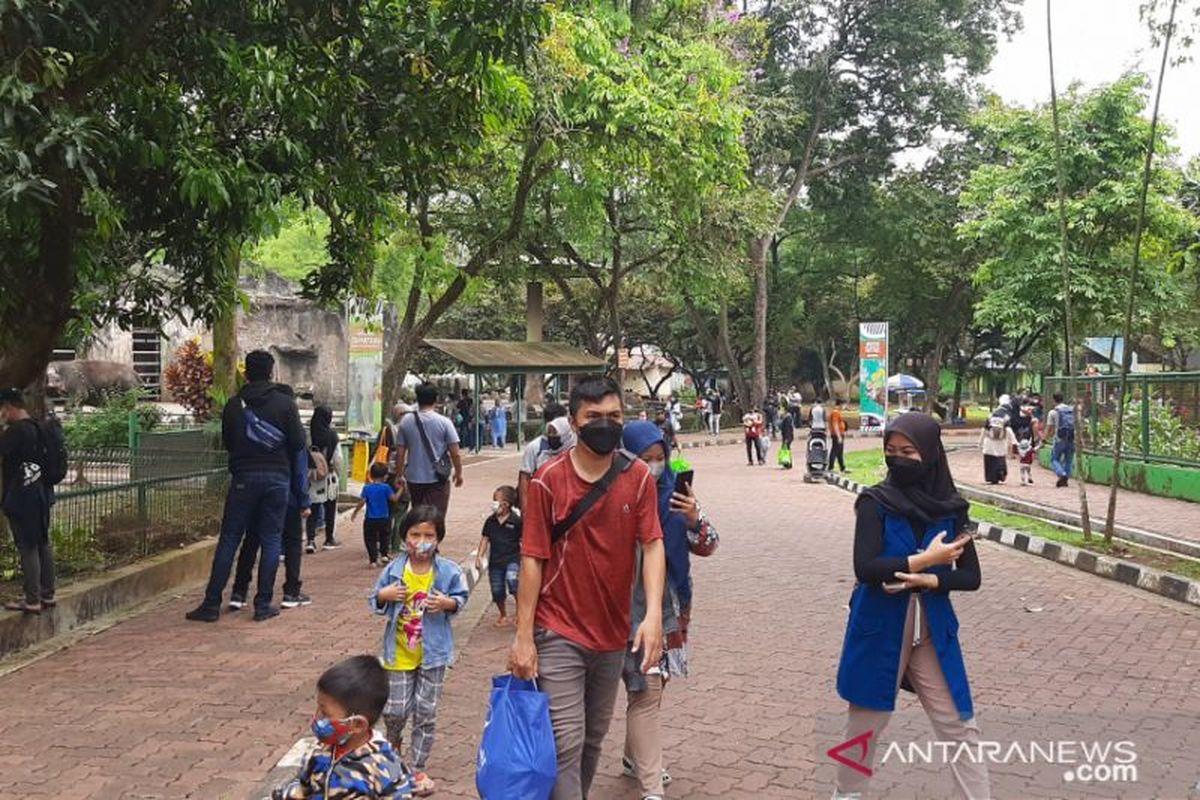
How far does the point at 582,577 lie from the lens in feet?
12.0

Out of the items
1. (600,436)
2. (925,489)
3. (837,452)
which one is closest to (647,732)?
(600,436)

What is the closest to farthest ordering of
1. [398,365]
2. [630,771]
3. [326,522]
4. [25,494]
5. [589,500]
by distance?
[589,500]
[630,771]
[25,494]
[326,522]
[398,365]

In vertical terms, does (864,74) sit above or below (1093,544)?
above

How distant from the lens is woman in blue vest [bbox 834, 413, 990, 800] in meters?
3.80

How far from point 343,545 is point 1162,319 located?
95.5 feet

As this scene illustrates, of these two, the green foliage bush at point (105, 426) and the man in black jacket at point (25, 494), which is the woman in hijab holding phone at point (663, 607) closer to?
the man in black jacket at point (25, 494)

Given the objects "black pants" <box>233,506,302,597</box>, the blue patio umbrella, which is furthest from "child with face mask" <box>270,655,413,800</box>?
the blue patio umbrella

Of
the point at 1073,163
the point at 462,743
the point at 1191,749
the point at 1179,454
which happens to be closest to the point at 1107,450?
the point at 1179,454

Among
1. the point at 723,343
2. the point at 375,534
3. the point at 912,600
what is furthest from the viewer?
the point at 723,343

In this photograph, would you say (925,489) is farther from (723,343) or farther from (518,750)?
(723,343)

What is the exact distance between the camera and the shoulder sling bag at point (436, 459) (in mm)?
8641

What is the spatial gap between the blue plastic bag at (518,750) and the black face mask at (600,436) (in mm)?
833

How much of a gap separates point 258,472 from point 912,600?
5024mm

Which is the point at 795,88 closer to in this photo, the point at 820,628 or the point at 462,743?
the point at 820,628
